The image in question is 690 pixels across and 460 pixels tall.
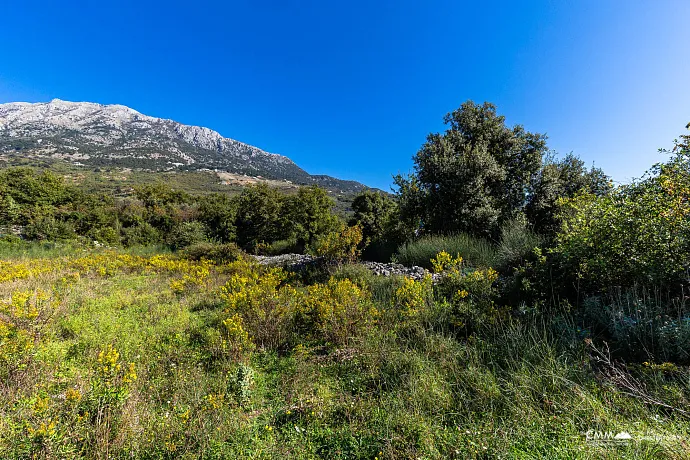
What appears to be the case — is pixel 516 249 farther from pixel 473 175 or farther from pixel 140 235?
pixel 140 235

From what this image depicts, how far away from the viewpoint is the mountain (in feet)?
269

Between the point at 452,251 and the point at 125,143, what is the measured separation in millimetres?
131072

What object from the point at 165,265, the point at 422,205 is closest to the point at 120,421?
the point at 165,265

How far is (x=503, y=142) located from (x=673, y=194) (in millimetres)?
6908

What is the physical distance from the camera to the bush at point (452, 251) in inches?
250

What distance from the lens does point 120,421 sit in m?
1.89

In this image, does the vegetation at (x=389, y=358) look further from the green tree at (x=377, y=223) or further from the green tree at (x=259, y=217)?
the green tree at (x=259, y=217)

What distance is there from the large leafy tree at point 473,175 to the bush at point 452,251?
1.17 m

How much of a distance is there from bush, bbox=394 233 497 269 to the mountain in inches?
3435

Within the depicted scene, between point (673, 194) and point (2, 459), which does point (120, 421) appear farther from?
point (673, 194)

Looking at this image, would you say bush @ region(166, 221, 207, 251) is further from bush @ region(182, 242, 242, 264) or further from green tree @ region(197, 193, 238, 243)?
bush @ region(182, 242, 242, 264)

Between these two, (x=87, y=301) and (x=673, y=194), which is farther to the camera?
(x=87, y=301)

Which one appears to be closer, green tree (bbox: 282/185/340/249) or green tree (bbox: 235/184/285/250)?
green tree (bbox: 282/185/340/249)

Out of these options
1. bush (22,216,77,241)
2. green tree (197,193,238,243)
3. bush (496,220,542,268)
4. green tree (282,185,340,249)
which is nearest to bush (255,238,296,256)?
green tree (282,185,340,249)
